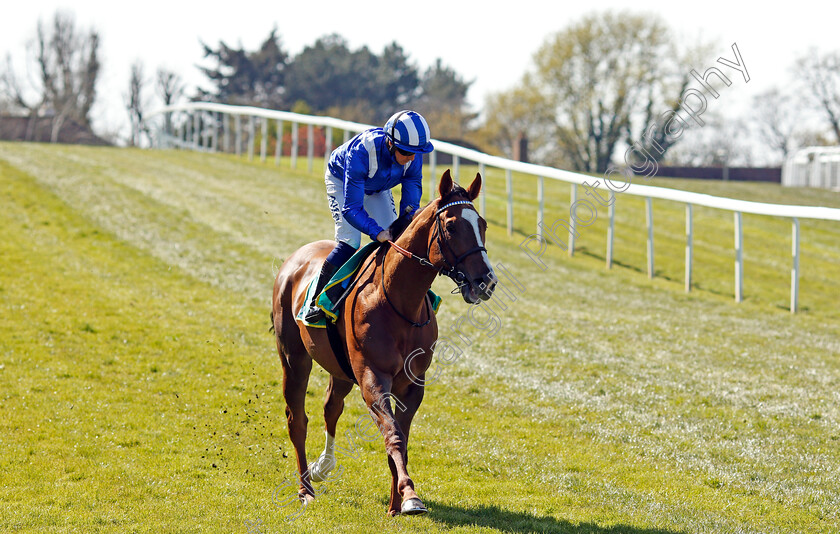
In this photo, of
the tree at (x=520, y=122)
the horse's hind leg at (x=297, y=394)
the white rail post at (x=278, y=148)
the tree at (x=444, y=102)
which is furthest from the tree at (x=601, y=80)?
the horse's hind leg at (x=297, y=394)

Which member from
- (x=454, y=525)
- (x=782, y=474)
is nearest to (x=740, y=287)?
(x=782, y=474)

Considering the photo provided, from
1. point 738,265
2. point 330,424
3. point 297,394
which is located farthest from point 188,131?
point 330,424

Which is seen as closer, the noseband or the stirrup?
the noseband

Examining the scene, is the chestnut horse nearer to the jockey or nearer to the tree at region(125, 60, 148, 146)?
the jockey

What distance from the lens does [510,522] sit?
5371mm

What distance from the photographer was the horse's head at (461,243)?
14.9 feet

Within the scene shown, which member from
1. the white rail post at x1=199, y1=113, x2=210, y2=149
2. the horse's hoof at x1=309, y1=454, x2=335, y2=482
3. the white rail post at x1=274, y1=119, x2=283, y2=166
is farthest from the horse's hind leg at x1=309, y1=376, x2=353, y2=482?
the white rail post at x1=199, y1=113, x2=210, y2=149

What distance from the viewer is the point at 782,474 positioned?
6457mm

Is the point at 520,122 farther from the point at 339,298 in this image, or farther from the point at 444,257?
the point at 444,257

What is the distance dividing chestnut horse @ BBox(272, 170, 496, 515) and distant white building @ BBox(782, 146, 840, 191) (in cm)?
3346

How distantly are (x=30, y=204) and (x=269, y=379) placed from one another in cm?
1107

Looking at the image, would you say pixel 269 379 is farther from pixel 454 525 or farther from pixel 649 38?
pixel 649 38

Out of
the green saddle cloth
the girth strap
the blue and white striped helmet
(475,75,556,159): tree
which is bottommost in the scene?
the girth strap

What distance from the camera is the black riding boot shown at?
5712 mm
